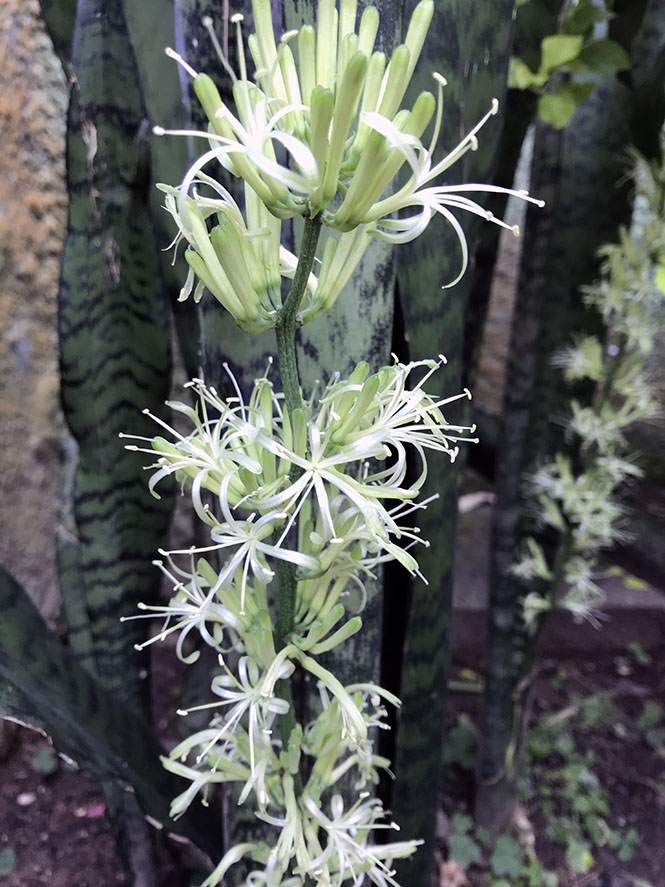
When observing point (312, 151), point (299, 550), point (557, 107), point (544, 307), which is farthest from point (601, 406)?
point (312, 151)

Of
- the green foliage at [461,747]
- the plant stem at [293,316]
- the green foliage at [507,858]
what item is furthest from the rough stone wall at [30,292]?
the plant stem at [293,316]

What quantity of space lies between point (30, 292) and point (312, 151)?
1.04 m

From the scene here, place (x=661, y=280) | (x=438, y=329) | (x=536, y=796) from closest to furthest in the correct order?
(x=438, y=329) < (x=661, y=280) < (x=536, y=796)

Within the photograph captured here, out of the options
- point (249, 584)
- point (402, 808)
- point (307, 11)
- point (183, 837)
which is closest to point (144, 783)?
point (183, 837)

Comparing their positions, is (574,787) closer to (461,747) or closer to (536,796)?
(536,796)

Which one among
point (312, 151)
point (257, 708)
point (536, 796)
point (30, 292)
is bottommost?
point (536, 796)

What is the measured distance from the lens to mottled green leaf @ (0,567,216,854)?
1.40 ft

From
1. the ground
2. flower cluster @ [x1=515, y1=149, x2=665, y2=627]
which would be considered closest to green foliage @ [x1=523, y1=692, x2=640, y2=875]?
the ground

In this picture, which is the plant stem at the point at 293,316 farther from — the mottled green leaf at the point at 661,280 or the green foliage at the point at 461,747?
the green foliage at the point at 461,747

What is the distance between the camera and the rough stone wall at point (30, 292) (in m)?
1.08

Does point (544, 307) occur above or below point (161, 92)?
below

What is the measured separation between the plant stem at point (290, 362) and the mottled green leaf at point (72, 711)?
0.15 metres

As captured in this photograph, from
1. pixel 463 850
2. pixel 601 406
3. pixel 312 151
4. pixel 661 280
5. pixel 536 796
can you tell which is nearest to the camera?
pixel 312 151

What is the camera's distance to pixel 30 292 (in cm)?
117
